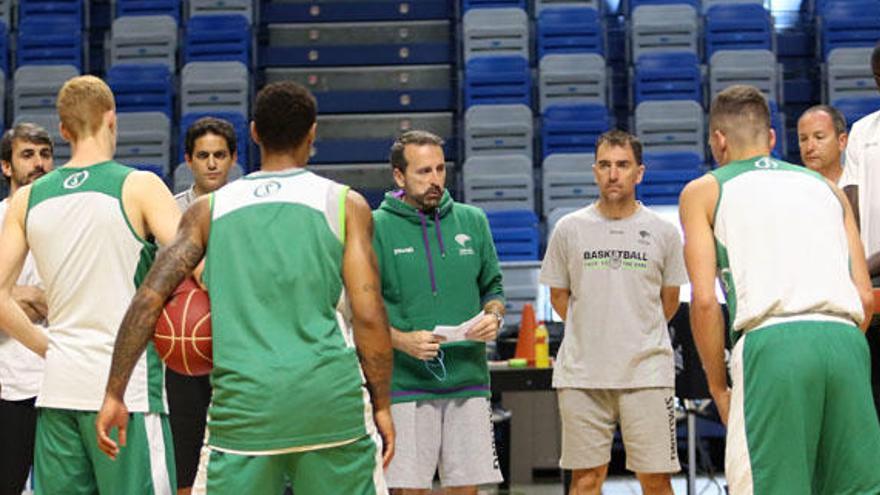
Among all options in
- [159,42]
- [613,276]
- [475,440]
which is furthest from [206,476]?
[159,42]

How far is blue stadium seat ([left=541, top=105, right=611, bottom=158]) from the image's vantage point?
12.5 metres

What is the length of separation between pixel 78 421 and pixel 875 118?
10.2 ft

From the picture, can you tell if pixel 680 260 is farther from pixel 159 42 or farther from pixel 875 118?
pixel 159 42

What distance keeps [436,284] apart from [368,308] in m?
1.80

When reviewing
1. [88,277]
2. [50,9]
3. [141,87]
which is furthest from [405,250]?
[50,9]

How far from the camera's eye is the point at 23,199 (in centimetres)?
410

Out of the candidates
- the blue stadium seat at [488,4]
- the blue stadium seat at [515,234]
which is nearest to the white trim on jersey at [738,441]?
the blue stadium seat at [515,234]

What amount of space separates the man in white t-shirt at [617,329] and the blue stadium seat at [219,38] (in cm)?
786

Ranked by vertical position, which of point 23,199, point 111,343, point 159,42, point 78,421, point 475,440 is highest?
point 159,42

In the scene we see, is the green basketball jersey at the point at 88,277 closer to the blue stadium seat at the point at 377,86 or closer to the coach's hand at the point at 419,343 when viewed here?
the coach's hand at the point at 419,343

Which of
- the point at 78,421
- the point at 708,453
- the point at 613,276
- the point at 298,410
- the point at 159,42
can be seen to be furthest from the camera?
the point at 159,42

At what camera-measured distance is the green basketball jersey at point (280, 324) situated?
11.0 ft

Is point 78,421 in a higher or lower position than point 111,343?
lower

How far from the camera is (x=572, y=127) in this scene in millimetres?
12492
